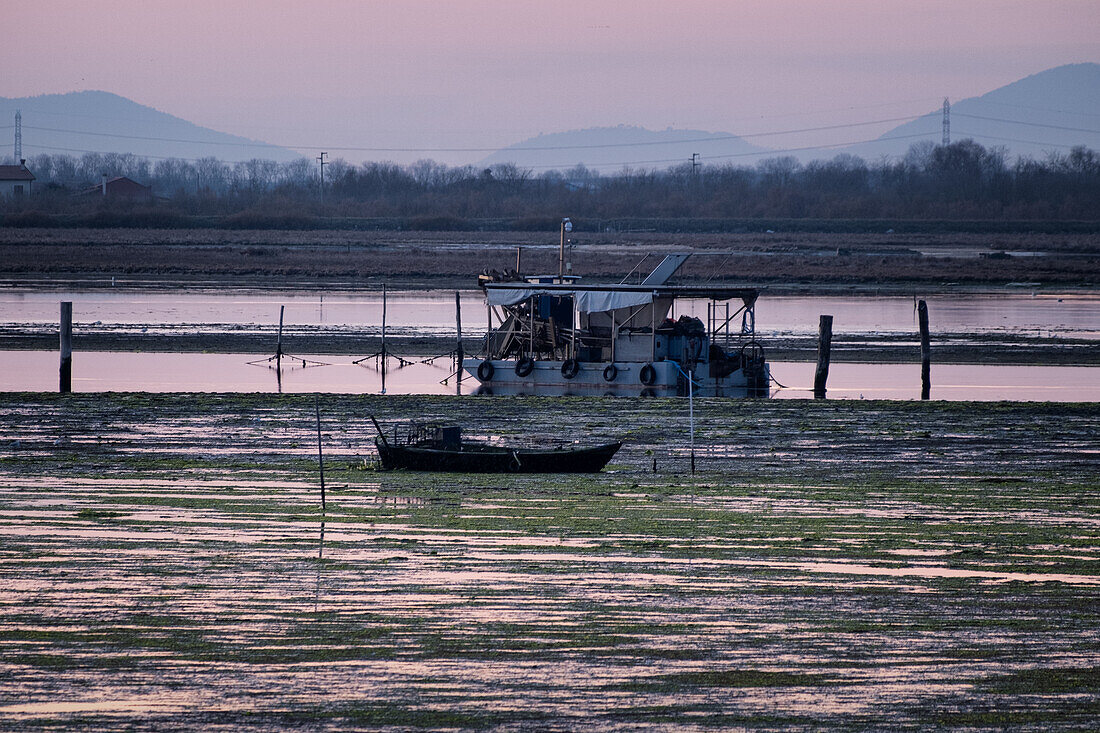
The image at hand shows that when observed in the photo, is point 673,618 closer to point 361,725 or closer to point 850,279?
point 361,725

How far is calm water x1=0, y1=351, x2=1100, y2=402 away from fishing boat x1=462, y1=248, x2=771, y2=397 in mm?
1541

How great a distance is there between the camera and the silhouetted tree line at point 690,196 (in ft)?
475

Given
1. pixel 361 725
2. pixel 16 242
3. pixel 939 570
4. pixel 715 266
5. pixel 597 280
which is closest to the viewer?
pixel 361 725

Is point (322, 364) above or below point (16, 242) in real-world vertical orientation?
below

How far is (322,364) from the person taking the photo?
4284 cm

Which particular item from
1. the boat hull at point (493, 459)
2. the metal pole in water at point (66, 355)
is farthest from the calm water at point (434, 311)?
the boat hull at point (493, 459)

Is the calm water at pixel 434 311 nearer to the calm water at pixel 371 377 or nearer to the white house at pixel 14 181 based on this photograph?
the calm water at pixel 371 377

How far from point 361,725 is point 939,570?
754 centimetres

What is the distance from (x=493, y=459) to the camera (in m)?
21.4

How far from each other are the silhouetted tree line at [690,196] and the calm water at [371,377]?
91.0 metres

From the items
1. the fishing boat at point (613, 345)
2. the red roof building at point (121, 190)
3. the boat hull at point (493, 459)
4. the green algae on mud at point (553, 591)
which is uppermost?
the red roof building at point (121, 190)

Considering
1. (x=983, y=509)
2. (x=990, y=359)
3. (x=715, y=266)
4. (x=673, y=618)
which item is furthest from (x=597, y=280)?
(x=673, y=618)

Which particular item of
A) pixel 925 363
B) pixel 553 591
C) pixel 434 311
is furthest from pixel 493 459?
pixel 434 311

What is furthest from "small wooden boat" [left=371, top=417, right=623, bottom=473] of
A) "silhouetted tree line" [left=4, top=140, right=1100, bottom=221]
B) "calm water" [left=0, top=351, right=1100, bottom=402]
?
"silhouetted tree line" [left=4, top=140, right=1100, bottom=221]
